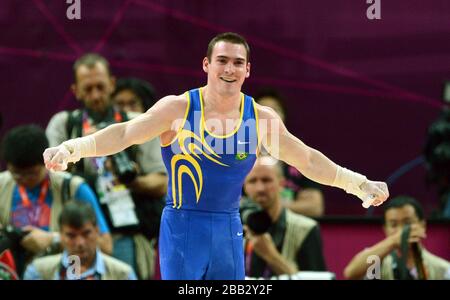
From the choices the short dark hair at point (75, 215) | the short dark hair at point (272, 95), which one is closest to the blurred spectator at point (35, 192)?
the short dark hair at point (75, 215)

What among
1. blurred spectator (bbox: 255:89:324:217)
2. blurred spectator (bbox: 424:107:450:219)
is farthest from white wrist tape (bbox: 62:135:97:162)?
blurred spectator (bbox: 424:107:450:219)

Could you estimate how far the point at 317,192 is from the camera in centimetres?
877

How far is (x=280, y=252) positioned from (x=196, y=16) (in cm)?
256

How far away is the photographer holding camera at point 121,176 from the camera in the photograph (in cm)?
801

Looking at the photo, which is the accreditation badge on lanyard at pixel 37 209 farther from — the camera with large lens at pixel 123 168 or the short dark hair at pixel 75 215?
the camera with large lens at pixel 123 168

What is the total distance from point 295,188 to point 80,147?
304cm

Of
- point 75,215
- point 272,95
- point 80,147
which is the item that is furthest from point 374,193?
point 272,95

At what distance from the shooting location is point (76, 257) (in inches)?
291

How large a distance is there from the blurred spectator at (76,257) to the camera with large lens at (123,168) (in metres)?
0.50

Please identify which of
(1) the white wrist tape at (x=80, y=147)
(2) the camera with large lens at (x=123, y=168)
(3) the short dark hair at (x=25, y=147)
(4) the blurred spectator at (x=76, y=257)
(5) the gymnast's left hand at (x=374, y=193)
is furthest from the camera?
(2) the camera with large lens at (x=123, y=168)

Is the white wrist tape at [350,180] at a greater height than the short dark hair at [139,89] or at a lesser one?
lesser

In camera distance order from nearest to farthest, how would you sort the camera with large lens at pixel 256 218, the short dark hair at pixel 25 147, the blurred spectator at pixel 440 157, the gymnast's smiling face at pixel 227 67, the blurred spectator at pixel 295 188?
the gymnast's smiling face at pixel 227 67 → the short dark hair at pixel 25 147 → the camera with large lens at pixel 256 218 → the blurred spectator at pixel 295 188 → the blurred spectator at pixel 440 157
